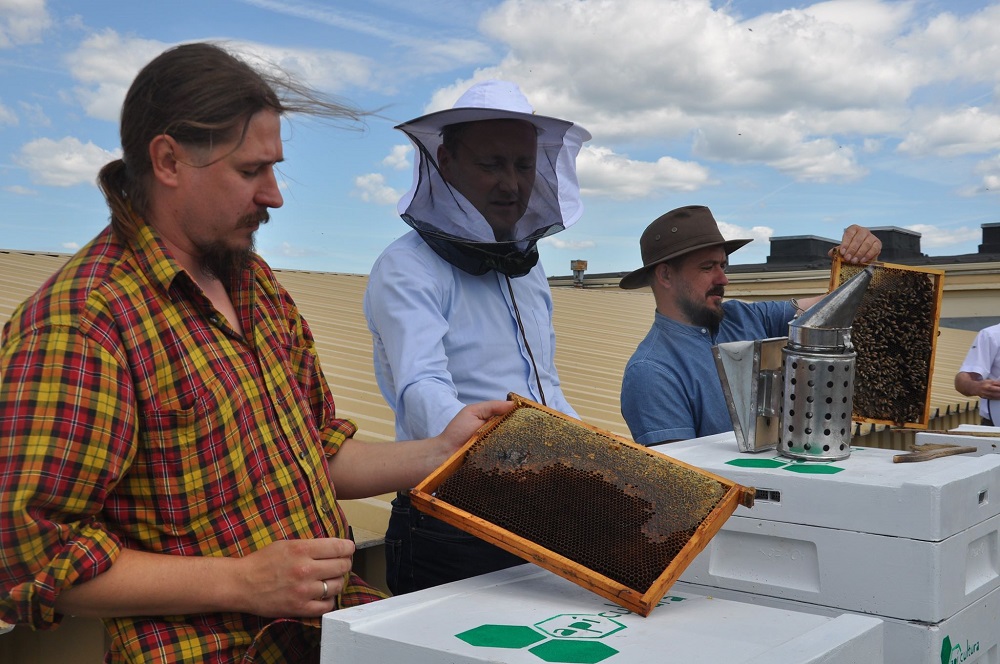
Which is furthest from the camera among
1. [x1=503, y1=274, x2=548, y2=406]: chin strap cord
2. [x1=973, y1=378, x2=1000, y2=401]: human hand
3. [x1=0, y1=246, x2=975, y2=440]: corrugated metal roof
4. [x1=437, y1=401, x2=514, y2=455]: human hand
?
[x1=973, y1=378, x2=1000, y2=401]: human hand

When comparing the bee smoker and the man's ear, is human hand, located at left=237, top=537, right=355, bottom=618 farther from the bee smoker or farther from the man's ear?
the bee smoker

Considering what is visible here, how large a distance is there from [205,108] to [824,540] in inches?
58.5

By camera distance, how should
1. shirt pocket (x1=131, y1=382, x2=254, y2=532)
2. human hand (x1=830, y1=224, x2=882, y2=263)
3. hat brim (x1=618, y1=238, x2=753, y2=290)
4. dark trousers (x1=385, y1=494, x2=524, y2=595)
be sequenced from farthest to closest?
hat brim (x1=618, y1=238, x2=753, y2=290) < human hand (x1=830, y1=224, x2=882, y2=263) < dark trousers (x1=385, y1=494, x2=524, y2=595) < shirt pocket (x1=131, y1=382, x2=254, y2=532)

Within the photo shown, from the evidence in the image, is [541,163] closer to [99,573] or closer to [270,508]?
[270,508]

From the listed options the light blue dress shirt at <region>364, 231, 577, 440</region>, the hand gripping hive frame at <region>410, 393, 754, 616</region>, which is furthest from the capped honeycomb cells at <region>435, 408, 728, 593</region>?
the light blue dress shirt at <region>364, 231, 577, 440</region>

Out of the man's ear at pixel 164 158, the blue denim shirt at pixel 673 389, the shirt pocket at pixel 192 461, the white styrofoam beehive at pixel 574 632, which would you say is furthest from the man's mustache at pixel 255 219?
the blue denim shirt at pixel 673 389

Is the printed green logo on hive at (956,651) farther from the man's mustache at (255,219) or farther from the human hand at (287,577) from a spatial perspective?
the man's mustache at (255,219)

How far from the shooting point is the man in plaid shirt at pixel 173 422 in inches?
53.9

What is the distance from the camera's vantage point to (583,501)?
65.6 inches

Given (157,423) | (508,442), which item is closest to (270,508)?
(157,423)

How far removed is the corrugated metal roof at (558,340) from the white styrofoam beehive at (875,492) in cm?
123

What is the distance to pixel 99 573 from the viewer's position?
1399mm

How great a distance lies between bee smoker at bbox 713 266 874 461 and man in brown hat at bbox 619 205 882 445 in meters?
0.84

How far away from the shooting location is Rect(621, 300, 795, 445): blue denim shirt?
311cm
